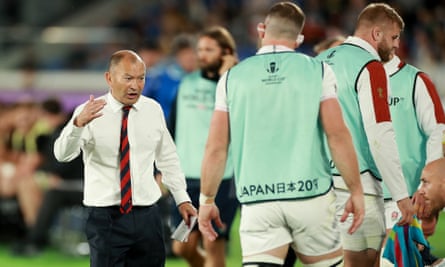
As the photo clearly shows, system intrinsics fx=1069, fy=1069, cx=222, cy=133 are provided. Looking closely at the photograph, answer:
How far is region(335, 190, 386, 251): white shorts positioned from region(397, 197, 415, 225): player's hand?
0.28 metres

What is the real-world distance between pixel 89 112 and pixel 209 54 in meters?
3.25

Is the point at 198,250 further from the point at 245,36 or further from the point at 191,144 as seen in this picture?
the point at 245,36

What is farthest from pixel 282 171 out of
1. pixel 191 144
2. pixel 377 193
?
pixel 191 144

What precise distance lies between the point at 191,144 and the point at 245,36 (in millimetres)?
10107

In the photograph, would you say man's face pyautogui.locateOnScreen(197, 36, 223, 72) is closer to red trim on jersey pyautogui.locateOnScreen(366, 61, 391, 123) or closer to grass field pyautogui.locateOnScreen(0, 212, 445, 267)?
red trim on jersey pyautogui.locateOnScreen(366, 61, 391, 123)

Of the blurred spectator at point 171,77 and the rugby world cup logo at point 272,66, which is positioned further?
the blurred spectator at point 171,77

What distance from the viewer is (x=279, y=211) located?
635 centimetres

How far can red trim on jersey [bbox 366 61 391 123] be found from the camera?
703 centimetres

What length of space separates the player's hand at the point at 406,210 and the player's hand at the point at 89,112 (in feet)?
6.82

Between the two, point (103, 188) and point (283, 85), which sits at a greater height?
point (283, 85)

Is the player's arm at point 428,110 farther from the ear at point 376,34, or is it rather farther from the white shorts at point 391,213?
the ear at point 376,34

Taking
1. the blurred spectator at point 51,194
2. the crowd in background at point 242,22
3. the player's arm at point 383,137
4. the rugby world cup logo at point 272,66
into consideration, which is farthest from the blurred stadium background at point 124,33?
the rugby world cup logo at point 272,66

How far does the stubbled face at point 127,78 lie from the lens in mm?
6805

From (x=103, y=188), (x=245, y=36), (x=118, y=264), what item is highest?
(x=245, y=36)
